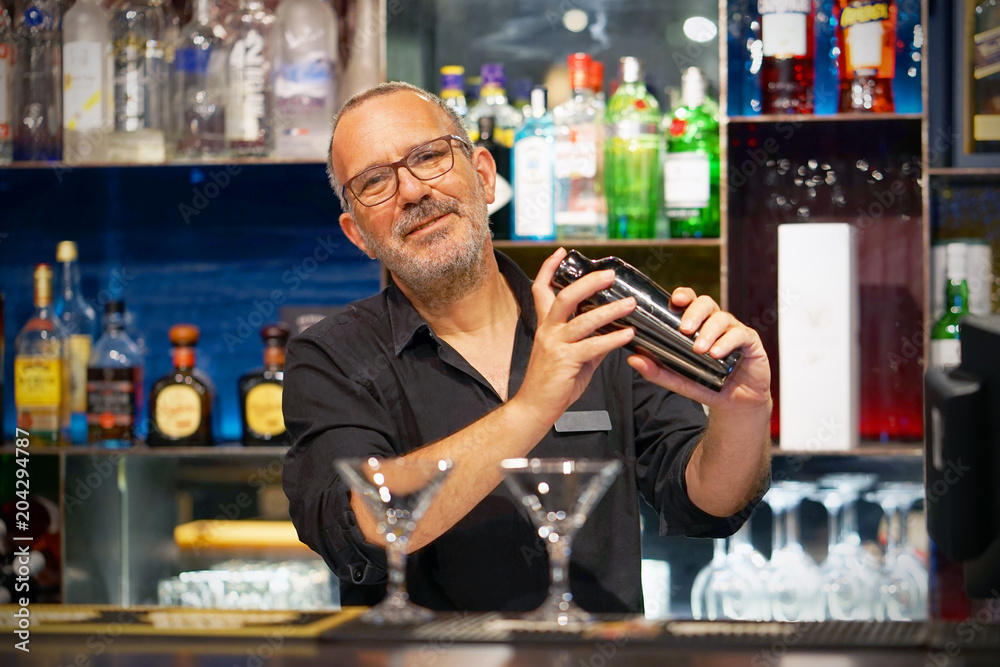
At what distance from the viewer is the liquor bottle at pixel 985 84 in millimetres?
2064

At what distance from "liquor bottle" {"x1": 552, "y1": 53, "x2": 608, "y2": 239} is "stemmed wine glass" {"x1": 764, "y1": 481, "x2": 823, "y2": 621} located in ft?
2.14

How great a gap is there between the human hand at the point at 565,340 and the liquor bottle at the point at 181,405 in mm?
1219

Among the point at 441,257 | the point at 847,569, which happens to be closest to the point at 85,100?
the point at 441,257

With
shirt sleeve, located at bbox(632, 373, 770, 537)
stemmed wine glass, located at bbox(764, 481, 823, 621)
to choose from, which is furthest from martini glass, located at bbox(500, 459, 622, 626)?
stemmed wine glass, located at bbox(764, 481, 823, 621)

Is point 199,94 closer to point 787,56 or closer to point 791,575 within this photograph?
point 787,56

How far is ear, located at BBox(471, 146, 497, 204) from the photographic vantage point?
167cm

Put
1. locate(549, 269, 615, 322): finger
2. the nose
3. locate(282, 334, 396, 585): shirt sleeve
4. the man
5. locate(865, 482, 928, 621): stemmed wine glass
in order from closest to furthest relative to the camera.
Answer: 1. locate(549, 269, 615, 322): finger
2. locate(282, 334, 396, 585): shirt sleeve
3. the man
4. the nose
5. locate(865, 482, 928, 621): stemmed wine glass

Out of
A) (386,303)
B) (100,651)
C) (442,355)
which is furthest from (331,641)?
(386,303)

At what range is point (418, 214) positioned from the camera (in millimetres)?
1498

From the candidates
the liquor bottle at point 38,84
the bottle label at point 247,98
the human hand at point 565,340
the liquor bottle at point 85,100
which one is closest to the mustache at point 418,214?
the human hand at point 565,340

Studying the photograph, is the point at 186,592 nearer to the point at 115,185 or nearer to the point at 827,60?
the point at 115,185

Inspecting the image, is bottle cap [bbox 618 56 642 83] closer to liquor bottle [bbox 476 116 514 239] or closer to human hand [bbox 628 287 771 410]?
liquor bottle [bbox 476 116 514 239]

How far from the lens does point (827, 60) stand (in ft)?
7.16

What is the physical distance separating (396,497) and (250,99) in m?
1.46
